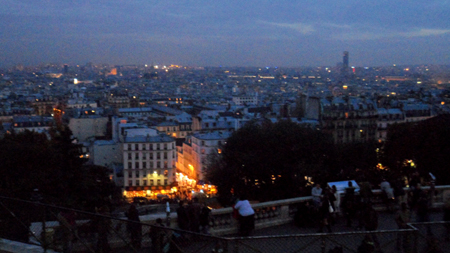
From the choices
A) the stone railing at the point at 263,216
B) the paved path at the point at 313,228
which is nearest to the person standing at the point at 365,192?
the paved path at the point at 313,228

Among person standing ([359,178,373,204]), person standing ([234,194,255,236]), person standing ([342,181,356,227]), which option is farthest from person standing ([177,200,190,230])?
person standing ([359,178,373,204])

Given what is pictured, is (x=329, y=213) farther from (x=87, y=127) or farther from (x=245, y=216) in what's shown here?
(x=87, y=127)

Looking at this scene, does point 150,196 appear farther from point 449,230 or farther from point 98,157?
point 449,230

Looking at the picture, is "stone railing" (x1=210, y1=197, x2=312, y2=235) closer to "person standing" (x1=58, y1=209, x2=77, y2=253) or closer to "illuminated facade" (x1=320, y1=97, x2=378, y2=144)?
"person standing" (x1=58, y1=209, x2=77, y2=253)

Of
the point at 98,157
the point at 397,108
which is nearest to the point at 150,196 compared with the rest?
the point at 98,157

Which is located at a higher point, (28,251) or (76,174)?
(28,251)

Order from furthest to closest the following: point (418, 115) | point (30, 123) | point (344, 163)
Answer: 1. point (30, 123)
2. point (418, 115)
3. point (344, 163)
